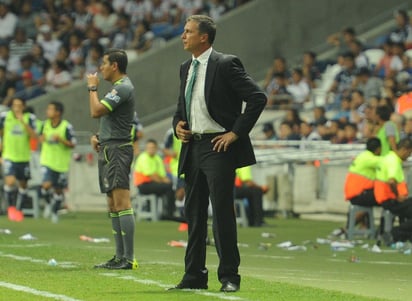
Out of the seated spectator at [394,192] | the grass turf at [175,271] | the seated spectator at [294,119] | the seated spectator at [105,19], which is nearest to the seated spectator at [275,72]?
the seated spectator at [294,119]

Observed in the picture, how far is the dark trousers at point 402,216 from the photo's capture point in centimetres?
1775

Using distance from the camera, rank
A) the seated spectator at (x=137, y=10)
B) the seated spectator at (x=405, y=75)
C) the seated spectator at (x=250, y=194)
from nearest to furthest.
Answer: the seated spectator at (x=250, y=194) → the seated spectator at (x=405, y=75) → the seated spectator at (x=137, y=10)

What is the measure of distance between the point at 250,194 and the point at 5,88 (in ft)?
37.4

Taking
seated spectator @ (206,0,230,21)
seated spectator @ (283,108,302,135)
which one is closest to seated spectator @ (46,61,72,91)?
seated spectator @ (206,0,230,21)

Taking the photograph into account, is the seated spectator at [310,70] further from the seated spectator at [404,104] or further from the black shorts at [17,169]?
the black shorts at [17,169]

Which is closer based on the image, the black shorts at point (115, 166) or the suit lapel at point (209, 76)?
the suit lapel at point (209, 76)

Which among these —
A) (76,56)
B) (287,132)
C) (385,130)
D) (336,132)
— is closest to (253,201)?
(336,132)

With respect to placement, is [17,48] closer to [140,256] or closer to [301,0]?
[301,0]

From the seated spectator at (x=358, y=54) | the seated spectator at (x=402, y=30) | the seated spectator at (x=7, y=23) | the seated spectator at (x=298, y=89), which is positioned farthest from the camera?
the seated spectator at (x=7, y=23)

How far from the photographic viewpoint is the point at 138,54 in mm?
33312

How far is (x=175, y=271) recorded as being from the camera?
1331 centimetres

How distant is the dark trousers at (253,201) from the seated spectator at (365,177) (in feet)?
11.7

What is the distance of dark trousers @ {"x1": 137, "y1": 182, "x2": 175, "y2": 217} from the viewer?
24359mm

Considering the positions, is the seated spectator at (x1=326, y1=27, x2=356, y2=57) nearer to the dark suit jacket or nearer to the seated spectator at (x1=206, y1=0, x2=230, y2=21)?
the seated spectator at (x1=206, y1=0, x2=230, y2=21)
